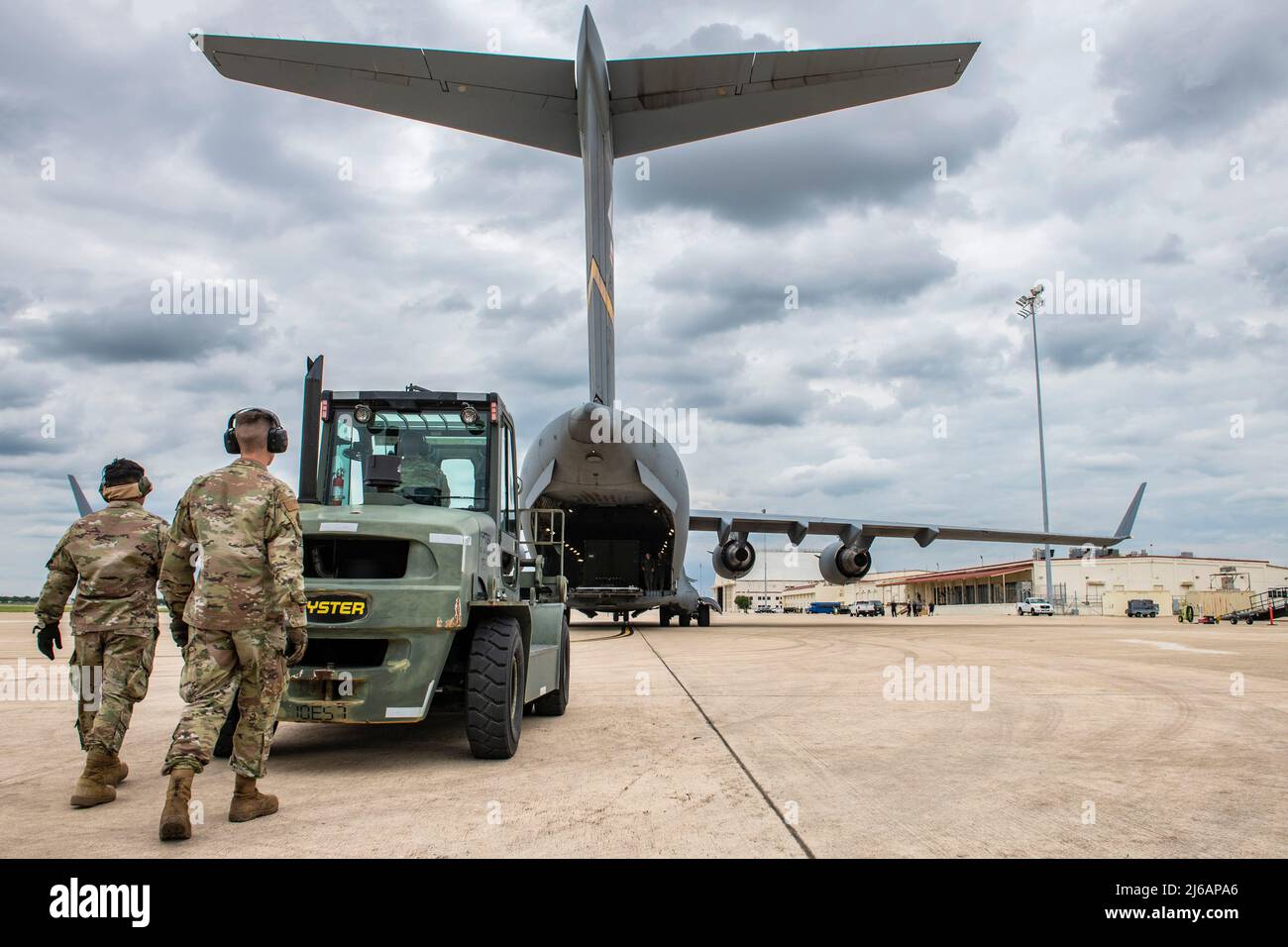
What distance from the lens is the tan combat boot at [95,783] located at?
14.0ft

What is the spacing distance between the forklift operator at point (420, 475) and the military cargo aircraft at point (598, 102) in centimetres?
807

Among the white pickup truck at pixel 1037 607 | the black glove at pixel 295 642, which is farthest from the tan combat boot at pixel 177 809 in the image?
the white pickup truck at pixel 1037 607

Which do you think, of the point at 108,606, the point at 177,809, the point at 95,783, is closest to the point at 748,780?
the point at 177,809

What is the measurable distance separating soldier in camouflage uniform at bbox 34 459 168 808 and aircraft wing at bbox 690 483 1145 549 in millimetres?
23652

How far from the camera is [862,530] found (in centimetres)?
2923

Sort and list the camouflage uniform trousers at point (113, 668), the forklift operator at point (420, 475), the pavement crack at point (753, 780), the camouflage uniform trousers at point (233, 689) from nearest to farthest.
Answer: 1. the pavement crack at point (753, 780)
2. the camouflage uniform trousers at point (233, 689)
3. the camouflage uniform trousers at point (113, 668)
4. the forklift operator at point (420, 475)

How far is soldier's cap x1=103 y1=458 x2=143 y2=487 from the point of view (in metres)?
Answer: 4.98

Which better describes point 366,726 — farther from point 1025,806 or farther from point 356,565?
point 1025,806

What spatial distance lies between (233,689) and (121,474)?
1.79 metres
